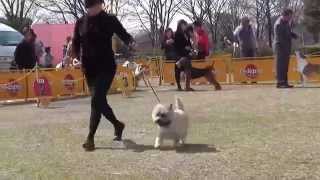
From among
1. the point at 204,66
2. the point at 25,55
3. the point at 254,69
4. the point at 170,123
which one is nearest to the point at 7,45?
the point at 25,55

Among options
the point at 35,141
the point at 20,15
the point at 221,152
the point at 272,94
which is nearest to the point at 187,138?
the point at 221,152

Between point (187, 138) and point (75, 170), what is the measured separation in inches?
87.6

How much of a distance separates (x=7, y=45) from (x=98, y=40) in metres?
16.3

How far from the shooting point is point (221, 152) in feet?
24.9

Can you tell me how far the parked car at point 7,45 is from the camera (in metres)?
22.8

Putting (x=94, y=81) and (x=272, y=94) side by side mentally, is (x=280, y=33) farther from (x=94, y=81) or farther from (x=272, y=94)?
(x=94, y=81)

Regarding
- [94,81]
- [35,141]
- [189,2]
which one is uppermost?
[189,2]

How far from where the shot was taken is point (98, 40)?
327 inches

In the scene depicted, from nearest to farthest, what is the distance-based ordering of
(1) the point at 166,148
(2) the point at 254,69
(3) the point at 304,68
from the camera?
(1) the point at 166,148
(3) the point at 304,68
(2) the point at 254,69

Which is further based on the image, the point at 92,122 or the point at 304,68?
the point at 304,68

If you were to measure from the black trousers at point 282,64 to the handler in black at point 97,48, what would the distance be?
9.65 meters

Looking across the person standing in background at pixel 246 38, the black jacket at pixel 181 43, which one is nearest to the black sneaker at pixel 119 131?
the black jacket at pixel 181 43

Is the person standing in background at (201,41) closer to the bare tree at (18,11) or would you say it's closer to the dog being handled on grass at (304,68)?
the dog being handled on grass at (304,68)

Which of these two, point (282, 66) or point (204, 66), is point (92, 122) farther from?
point (204, 66)
